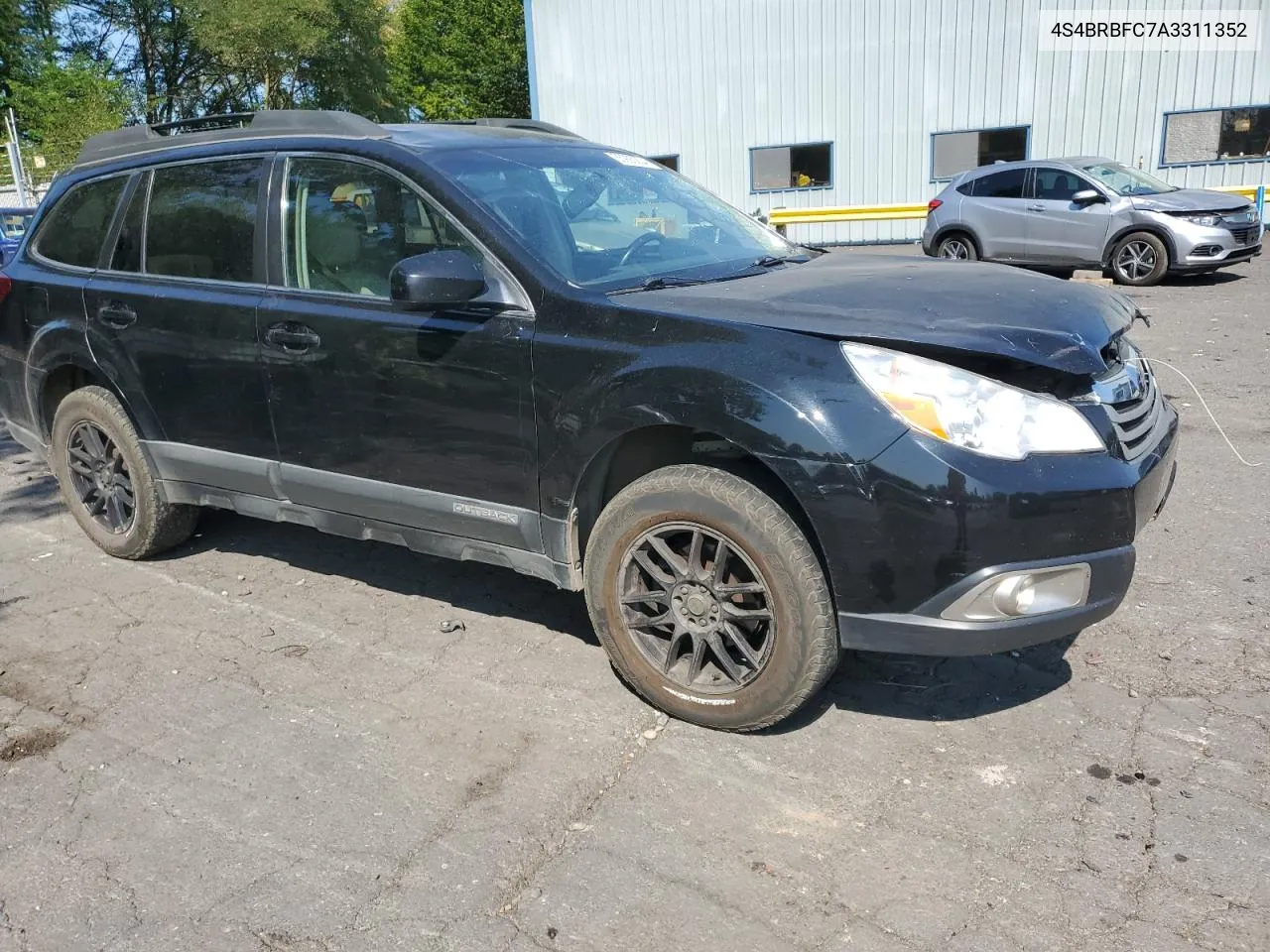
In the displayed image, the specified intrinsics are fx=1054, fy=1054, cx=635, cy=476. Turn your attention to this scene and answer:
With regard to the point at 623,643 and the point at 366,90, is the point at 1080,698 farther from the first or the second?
the point at 366,90

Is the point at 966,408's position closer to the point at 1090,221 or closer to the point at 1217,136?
the point at 1090,221

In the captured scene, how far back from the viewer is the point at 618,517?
10.9 ft

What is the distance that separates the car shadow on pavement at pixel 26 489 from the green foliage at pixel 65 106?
110 ft

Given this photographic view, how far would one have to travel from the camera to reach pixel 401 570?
16.0ft

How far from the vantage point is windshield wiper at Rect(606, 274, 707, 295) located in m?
3.44

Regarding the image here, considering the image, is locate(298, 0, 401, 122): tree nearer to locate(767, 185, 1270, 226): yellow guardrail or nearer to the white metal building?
the white metal building

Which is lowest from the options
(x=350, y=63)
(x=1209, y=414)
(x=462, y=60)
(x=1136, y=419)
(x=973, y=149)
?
(x=1209, y=414)

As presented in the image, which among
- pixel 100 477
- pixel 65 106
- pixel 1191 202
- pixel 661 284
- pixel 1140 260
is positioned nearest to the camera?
pixel 661 284

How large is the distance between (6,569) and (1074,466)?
4833 millimetres

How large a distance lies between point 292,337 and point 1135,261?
483 inches

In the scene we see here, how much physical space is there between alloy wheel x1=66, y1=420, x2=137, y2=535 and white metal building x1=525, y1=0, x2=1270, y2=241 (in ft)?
63.1

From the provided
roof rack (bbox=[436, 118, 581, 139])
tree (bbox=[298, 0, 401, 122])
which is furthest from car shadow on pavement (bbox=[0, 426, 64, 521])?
tree (bbox=[298, 0, 401, 122])

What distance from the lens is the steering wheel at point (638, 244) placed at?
372cm

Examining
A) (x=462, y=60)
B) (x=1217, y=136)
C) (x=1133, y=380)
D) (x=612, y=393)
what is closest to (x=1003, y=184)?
(x=1217, y=136)
